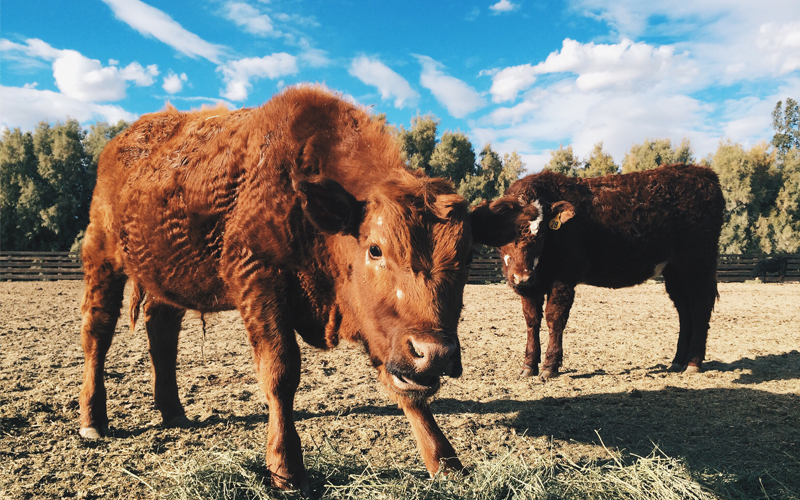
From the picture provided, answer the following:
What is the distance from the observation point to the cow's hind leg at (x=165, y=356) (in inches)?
173

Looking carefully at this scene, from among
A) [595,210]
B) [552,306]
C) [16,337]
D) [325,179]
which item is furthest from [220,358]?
[595,210]

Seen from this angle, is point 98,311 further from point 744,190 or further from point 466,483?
point 744,190

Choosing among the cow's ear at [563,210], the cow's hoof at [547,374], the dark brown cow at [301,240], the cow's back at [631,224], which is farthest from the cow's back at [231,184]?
the cow's back at [631,224]

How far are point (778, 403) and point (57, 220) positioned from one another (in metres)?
34.0

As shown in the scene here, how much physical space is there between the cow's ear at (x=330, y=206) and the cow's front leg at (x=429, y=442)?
1.19m

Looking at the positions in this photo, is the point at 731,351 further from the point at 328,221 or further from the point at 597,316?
the point at 328,221

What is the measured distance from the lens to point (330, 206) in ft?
8.66

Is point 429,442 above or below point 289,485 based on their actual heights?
above

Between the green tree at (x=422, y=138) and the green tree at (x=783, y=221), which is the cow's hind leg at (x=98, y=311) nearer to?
the green tree at (x=422, y=138)

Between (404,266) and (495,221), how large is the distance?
3.04 ft

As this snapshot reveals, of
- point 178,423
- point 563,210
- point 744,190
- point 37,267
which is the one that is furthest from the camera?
point 744,190

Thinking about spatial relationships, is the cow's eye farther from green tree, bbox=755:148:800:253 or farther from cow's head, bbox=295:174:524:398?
green tree, bbox=755:148:800:253

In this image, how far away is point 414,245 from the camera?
2.49 metres

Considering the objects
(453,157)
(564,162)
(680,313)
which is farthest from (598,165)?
(680,313)
